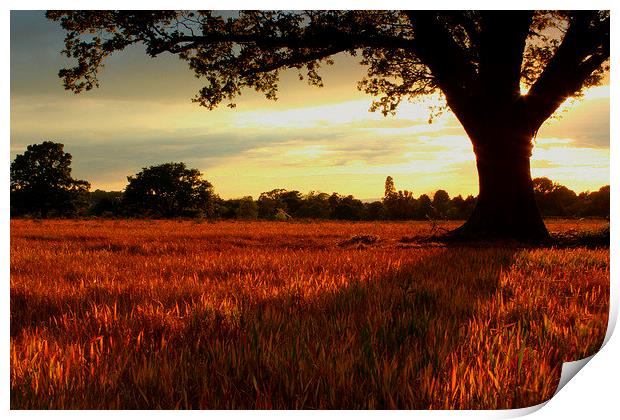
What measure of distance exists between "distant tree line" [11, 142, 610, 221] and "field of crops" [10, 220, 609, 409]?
832mm

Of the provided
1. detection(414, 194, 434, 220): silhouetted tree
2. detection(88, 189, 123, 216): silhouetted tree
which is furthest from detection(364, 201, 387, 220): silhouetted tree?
detection(88, 189, 123, 216): silhouetted tree

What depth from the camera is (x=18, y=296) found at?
4082 millimetres

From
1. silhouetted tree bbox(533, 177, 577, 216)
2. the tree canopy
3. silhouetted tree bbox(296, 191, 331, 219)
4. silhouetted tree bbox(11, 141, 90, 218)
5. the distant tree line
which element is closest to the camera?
silhouetted tree bbox(11, 141, 90, 218)

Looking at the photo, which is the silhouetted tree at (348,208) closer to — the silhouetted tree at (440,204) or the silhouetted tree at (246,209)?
the silhouetted tree at (440,204)

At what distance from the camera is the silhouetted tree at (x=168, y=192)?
21.3 feet

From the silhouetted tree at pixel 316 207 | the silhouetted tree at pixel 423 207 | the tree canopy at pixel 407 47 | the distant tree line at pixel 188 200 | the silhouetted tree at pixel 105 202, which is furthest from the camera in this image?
the tree canopy at pixel 407 47

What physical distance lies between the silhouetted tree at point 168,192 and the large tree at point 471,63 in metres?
1.74

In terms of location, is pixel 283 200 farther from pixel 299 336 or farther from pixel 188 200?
pixel 299 336

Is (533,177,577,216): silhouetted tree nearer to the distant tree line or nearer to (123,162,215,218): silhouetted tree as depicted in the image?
the distant tree line

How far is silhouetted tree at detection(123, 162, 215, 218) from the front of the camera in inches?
256

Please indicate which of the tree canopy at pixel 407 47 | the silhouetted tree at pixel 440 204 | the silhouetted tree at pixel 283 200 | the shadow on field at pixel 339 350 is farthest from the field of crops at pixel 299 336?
the tree canopy at pixel 407 47

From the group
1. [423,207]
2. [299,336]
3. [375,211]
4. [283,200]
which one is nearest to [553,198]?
[423,207]
